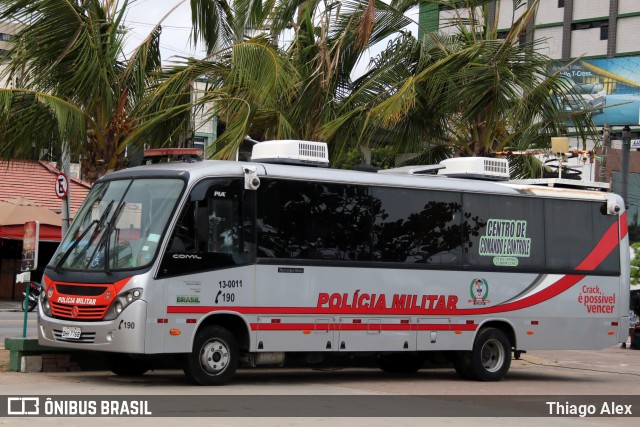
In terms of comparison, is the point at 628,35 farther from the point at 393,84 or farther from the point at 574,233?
the point at 574,233

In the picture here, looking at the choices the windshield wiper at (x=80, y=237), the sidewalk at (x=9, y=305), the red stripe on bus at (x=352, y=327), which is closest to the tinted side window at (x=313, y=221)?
the red stripe on bus at (x=352, y=327)

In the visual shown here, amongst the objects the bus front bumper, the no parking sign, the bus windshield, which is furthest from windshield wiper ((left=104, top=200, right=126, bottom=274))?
the no parking sign

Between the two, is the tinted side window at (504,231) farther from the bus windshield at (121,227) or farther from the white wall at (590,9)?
the white wall at (590,9)

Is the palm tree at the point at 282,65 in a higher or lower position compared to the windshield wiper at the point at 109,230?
higher

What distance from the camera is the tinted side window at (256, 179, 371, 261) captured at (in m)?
15.0

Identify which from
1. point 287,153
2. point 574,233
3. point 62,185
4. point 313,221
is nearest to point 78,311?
point 62,185

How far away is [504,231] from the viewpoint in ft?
58.0

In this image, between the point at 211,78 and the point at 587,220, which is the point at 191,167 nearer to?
the point at 211,78

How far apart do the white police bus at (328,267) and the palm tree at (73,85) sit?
7.65ft

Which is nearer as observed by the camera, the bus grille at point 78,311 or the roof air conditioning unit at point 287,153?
the bus grille at point 78,311

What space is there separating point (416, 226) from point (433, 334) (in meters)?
1.64

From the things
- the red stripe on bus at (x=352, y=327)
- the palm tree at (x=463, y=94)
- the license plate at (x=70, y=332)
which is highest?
the palm tree at (x=463, y=94)

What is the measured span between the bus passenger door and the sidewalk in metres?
19.6

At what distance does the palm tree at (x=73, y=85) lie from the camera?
55.2 feet
